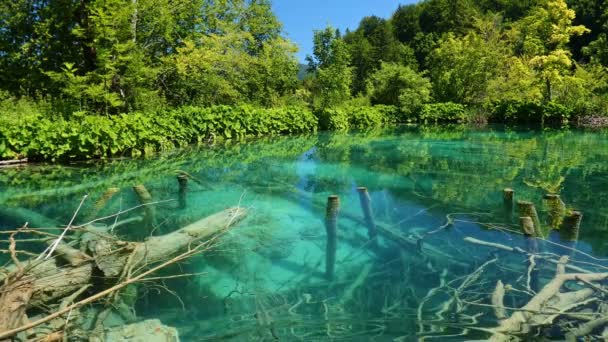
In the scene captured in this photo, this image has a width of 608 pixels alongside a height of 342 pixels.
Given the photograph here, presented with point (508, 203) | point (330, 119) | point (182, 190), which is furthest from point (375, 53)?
point (508, 203)

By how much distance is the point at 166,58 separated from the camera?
17969 mm

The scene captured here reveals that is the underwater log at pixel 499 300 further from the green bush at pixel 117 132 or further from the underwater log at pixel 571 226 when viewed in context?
the green bush at pixel 117 132

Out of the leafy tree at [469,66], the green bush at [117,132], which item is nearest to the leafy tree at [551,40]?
the leafy tree at [469,66]

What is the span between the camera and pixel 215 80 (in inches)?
701

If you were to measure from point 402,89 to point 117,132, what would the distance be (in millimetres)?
19131

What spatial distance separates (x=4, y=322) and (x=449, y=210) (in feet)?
17.8

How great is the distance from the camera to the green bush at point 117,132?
9.88 m

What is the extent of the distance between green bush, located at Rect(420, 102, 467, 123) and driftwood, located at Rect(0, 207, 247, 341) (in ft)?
74.0

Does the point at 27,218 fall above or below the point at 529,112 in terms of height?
below

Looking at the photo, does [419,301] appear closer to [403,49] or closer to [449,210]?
[449,210]

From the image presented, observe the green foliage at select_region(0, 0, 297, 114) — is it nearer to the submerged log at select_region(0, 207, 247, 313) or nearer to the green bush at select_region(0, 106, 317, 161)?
the green bush at select_region(0, 106, 317, 161)

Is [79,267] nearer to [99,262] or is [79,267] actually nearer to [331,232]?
[99,262]

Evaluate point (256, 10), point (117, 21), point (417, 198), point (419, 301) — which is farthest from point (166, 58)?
point (419, 301)

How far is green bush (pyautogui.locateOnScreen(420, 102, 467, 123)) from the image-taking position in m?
25.9
